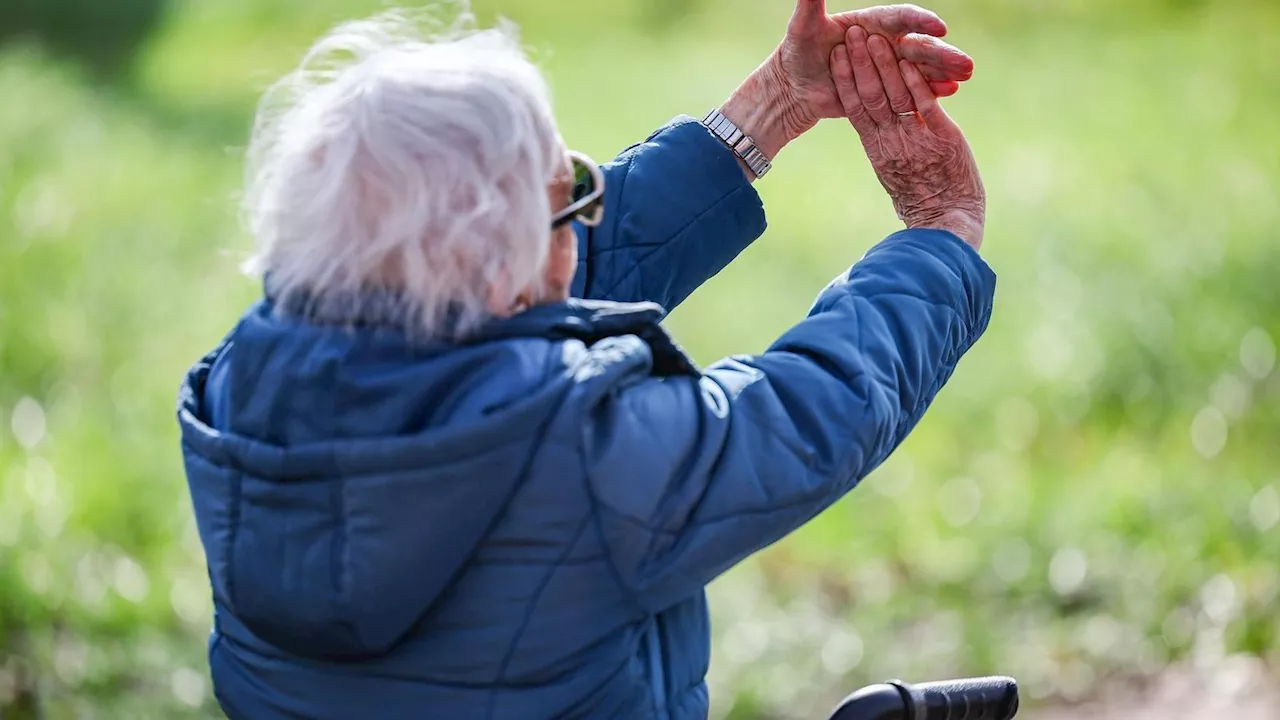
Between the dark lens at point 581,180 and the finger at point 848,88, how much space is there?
53cm

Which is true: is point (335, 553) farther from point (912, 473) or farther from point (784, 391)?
point (912, 473)

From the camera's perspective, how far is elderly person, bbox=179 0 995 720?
1.29m

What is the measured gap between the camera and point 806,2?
1.89 meters

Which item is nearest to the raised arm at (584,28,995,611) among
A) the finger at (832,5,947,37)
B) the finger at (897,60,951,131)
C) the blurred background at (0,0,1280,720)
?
the finger at (897,60,951,131)

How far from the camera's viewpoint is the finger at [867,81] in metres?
1.86

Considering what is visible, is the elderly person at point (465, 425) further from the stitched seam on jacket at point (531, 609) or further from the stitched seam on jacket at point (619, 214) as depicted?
the stitched seam on jacket at point (619, 214)

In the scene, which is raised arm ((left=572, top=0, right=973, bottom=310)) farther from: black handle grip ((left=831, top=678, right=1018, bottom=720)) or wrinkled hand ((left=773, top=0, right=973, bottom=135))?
black handle grip ((left=831, top=678, right=1018, bottom=720))

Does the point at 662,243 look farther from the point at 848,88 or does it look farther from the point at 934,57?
the point at 934,57

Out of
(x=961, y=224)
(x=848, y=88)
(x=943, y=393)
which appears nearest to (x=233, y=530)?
(x=961, y=224)

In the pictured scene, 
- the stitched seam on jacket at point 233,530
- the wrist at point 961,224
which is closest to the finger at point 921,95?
the wrist at point 961,224

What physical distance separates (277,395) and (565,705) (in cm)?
42

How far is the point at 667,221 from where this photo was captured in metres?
1.90

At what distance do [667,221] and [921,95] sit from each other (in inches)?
14.8

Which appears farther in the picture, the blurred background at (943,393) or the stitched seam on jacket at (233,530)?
Answer: the blurred background at (943,393)
